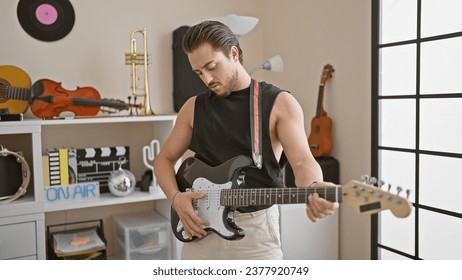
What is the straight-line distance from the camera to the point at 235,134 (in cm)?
154

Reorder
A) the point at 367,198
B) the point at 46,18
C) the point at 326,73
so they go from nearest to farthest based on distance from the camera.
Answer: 1. the point at 367,198
2. the point at 46,18
3. the point at 326,73

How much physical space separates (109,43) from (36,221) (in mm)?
1123

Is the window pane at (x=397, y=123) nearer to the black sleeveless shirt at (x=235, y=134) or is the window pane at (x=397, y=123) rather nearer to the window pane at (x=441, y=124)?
the window pane at (x=441, y=124)

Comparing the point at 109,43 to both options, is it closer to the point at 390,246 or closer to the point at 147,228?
the point at 147,228

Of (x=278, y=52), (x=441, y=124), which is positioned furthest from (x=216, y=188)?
(x=278, y=52)

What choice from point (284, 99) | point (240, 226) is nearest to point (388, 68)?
point (284, 99)

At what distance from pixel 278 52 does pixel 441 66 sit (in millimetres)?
1241

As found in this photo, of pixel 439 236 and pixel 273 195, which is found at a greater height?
pixel 273 195

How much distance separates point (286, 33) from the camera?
3.30 metres

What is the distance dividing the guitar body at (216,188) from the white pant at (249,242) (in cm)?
4

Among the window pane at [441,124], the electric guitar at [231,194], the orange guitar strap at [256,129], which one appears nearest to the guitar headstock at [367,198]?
the electric guitar at [231,194]

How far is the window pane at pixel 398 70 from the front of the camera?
2559 millimetres

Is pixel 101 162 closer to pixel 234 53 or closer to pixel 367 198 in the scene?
pixel 234 53
